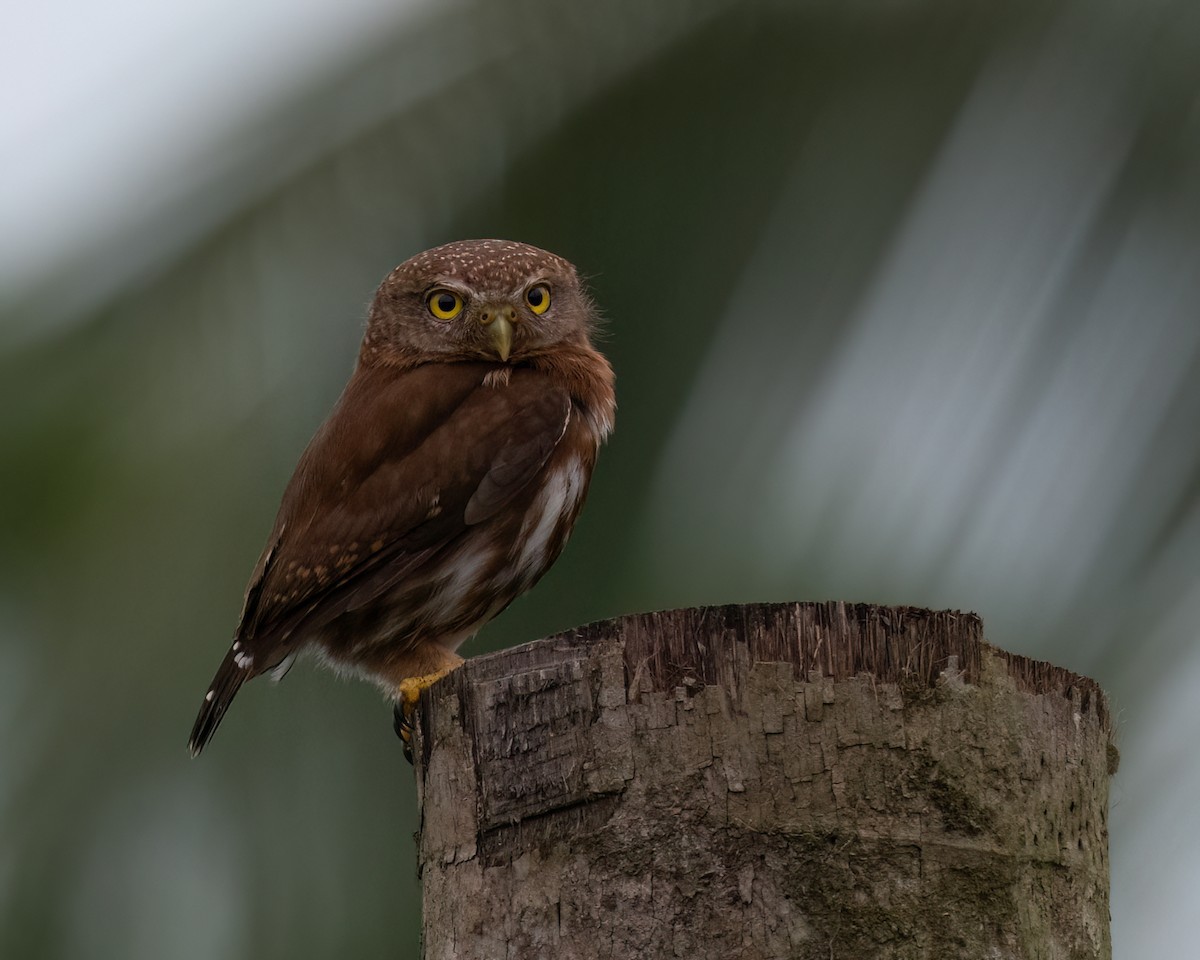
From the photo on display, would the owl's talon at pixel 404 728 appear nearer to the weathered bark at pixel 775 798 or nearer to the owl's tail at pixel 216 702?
the owl's tail at pixel 216 702

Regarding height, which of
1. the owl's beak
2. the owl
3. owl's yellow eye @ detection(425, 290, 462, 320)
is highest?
owl's yellow eye @ detection(425, 290, 462, 320)

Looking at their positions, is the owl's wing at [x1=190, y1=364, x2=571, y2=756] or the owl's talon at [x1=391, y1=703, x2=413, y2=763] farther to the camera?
the owl's wing at [x1=190, y1=364, x2=571, y2=756]

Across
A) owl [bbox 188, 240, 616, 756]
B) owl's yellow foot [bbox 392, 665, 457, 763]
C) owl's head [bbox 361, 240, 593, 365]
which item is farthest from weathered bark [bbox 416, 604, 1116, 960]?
owl's head [bbox 361, 240, 593, 365]

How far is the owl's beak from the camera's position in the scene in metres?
4.96

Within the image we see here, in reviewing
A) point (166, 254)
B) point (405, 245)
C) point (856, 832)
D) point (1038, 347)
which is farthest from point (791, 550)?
point (856, 832)

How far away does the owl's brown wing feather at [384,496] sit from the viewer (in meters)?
4.48

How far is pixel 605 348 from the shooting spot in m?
5.52

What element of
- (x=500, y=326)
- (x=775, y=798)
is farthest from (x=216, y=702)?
(x=775, y=798)

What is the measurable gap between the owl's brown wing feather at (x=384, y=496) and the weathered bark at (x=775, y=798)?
72.7 inches

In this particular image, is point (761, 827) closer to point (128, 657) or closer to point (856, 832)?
point (856, 832)

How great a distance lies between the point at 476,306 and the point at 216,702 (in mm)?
1462

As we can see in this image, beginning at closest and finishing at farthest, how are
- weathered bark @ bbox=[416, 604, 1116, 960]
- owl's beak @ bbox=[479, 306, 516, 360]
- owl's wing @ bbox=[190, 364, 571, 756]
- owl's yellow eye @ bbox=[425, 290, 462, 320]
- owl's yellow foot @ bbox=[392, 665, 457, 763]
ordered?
weathered bark @ bbox=[416, 604, 1116, 960]
owl's yellow foot @ bbox=[392, 665, 457, 763]
owl's wing @ bbox=[190, 364, 571, 756]
owl's beak @ bbox=[479, 306, 516, 360]
owl's yellow eye @ bbox=[425, 290, 462, 320]

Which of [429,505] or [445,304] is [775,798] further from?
[445,304]

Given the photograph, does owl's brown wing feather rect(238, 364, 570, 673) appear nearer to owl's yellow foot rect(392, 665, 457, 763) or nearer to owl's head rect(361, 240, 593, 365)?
owl's yellow foot rect(392, 665, 457, 763)
